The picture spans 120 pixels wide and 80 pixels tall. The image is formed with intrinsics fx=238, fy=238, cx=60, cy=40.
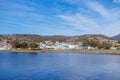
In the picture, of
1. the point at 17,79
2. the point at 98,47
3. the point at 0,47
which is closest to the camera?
the point at 17,79

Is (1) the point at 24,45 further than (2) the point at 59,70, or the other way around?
(1) the point at 24,45

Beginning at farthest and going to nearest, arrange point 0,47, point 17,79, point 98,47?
1. point 0,47
2. point 98,47
3. point 17,79

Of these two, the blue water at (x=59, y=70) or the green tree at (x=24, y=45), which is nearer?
the blue water at (x=59, y=70)

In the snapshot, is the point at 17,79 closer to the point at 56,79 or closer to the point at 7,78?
the point at 7,78

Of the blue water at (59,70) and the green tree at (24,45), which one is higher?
A: the green tree at (24,45)

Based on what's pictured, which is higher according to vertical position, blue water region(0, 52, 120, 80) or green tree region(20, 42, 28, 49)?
green tree region(20, 42, 28, 49)

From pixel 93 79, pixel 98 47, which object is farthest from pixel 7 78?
pixel 98 47

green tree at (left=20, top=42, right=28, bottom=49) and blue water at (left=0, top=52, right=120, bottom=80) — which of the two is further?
green tree at (left=20, top=42, right=28, bottom=49)

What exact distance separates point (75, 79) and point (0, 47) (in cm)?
11924

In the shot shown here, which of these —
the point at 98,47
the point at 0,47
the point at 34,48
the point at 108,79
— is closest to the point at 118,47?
the point at 98,47

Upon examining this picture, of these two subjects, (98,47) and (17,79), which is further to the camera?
(98,47)

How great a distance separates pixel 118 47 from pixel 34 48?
3968 cm

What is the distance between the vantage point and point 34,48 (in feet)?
371

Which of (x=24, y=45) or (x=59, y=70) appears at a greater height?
(x=24, y=45)
